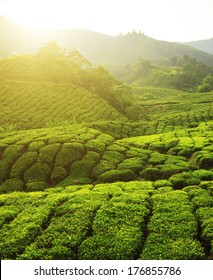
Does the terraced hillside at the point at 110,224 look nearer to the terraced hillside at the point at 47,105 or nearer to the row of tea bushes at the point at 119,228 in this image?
the row of tea bushes at the point at 119,228

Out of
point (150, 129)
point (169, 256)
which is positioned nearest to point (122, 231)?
point (169, 256)

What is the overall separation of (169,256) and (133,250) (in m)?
1.69

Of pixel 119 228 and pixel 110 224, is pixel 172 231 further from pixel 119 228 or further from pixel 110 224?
pixel 110 224

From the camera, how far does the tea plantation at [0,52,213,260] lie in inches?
582

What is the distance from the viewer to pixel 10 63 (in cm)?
8662

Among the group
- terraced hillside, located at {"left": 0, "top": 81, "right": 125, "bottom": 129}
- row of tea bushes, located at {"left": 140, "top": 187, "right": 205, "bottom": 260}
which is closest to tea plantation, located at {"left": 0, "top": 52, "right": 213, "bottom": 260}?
row of tea bushes, located at {"left": 140, "top": 187, "right": 205, "bottom": 260}

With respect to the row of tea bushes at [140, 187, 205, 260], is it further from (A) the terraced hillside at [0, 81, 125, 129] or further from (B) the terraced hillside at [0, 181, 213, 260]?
(A) the terraced hillside at [0, 81, 125, 129]

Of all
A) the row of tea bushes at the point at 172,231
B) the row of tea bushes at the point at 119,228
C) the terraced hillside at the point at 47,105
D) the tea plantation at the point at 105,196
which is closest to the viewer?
the row of tea bushes at the point at 172,231

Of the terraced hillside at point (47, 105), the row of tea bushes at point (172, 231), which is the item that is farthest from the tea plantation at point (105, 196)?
the terraced hillside at point (47, 105)

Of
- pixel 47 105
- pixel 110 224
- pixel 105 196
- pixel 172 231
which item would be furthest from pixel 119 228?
pixel 47 105

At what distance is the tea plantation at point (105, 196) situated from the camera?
48.5 feet

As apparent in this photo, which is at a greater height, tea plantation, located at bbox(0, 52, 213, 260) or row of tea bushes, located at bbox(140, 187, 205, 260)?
row of tea bushes, located at bbox(140, 187, 205, 260)

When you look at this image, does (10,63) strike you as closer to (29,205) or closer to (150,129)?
(150,129)

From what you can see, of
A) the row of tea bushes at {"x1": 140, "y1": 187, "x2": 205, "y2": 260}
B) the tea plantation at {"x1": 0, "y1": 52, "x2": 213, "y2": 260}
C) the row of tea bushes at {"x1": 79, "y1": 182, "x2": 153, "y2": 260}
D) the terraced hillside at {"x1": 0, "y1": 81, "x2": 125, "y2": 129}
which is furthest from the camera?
the terraced hillside at {"x1": 0, "y1": 81, "x2": 125, "y2": 129}
